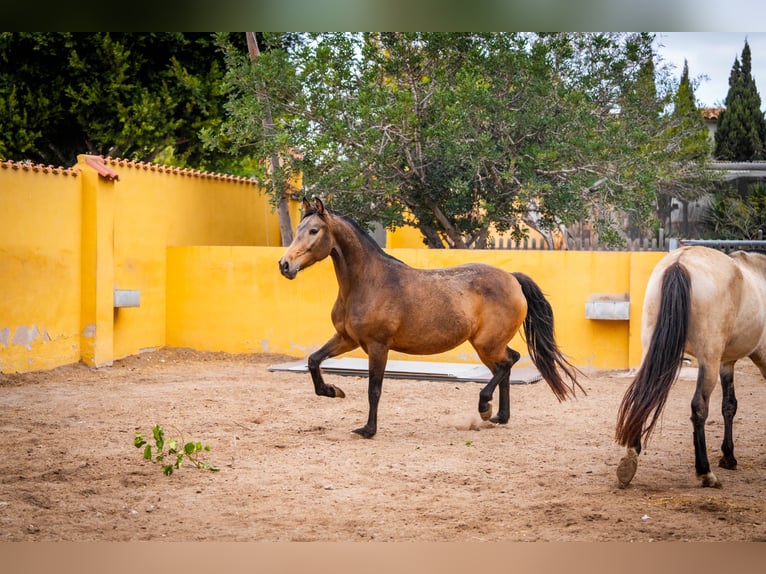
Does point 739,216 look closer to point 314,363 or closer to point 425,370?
point 425,370

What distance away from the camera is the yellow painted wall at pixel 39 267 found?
810 centimetres

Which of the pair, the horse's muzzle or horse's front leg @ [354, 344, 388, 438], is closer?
the horse's muzzle

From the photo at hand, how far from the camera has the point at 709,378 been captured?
15.3 feet

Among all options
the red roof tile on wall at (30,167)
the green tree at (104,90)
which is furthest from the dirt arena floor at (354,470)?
the green tree at (104,90)

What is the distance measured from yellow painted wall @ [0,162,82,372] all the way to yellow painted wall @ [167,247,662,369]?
63.2 inches

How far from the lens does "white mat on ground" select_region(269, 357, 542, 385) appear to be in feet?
27.7

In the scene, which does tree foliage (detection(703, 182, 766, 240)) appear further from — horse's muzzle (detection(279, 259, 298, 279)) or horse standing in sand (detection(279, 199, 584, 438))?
horse's muzzle (detection(279, 259, 298, 279))

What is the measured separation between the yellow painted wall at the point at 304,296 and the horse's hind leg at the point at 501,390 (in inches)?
112

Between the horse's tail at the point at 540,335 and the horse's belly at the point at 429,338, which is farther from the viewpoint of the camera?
the horse's tail at the point at 540,335

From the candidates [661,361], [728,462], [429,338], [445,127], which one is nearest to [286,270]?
[429,338]

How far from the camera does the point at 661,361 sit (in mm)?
4508

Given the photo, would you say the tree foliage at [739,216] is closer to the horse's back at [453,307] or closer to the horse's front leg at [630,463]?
the horse's back at [453,307]

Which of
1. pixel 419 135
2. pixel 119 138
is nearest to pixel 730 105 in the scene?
pixel 419 135

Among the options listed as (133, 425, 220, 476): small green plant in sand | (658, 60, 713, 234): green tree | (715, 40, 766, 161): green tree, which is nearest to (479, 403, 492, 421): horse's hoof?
(133, 425, 220, 476): small green plant in sand
